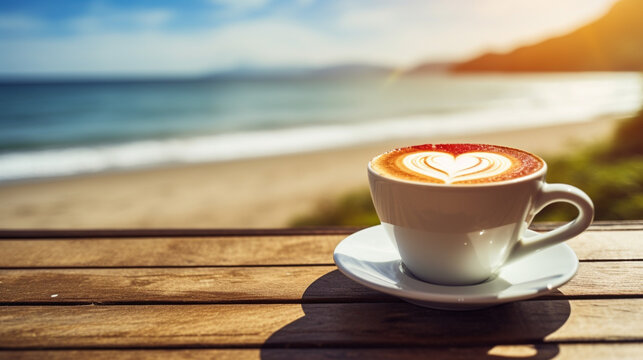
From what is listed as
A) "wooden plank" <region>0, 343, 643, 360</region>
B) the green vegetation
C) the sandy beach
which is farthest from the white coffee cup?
Answer: the sandy beach

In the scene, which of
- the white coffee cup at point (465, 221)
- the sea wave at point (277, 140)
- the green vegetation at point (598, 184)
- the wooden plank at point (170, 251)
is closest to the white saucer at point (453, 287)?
the white coffee cup at point (465, 221)

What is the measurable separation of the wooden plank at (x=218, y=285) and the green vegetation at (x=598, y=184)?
2.80 m

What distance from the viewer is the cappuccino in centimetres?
85

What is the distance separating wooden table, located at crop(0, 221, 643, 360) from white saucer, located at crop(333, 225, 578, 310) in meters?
0.04

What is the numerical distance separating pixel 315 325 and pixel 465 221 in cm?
28

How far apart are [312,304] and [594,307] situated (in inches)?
17.7

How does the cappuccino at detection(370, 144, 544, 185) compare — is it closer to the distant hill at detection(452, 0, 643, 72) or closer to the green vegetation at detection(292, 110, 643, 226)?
the green vegetation at detection(292, 110, 643, 226)

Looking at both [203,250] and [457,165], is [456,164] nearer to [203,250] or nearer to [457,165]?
[457,165]

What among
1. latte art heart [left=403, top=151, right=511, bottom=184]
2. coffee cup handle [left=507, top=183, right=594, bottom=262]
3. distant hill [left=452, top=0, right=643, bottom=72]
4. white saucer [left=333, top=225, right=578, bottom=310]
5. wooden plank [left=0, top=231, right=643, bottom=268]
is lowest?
distant hill [left=452, top=0, right=643, bottom=72]

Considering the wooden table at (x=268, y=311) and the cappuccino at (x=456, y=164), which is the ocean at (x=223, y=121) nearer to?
the cappuccino at (x=456, y=164)

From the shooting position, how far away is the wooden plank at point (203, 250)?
110cm

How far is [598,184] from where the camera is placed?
4016mm

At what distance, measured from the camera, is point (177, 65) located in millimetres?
35875

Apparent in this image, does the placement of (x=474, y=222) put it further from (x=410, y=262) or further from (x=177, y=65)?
(x=177, y=65)
